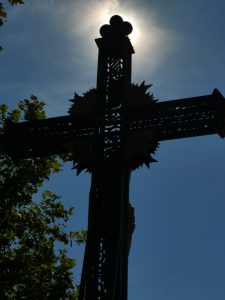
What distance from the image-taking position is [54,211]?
14.0 m

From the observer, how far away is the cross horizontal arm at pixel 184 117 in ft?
29.0

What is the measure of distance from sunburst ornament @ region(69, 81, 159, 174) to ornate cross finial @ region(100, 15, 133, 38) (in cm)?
138

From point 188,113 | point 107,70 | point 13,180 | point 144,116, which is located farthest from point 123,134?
point 13,180

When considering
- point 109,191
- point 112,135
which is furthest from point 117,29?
point 109,191

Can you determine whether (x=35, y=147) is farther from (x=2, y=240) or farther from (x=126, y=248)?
(x=2, y=240)

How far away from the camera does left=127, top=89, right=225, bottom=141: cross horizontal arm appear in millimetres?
8828

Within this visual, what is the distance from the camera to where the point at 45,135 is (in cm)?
977

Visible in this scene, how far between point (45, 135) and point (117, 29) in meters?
2.74

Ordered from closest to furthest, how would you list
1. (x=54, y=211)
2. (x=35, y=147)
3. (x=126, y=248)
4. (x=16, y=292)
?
(x=126, y=248), (x=35, y=147), (x=16, y=292), (x=54, y=211)

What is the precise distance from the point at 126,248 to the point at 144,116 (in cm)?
255

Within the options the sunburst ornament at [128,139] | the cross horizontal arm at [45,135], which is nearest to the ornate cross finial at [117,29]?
the sunburst ornament at [128,139]

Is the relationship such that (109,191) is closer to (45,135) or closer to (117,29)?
(45,135)

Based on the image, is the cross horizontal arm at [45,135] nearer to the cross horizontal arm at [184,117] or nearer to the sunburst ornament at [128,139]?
the sunburst ornament at [128,139]

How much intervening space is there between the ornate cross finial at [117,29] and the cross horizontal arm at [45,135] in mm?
2057
